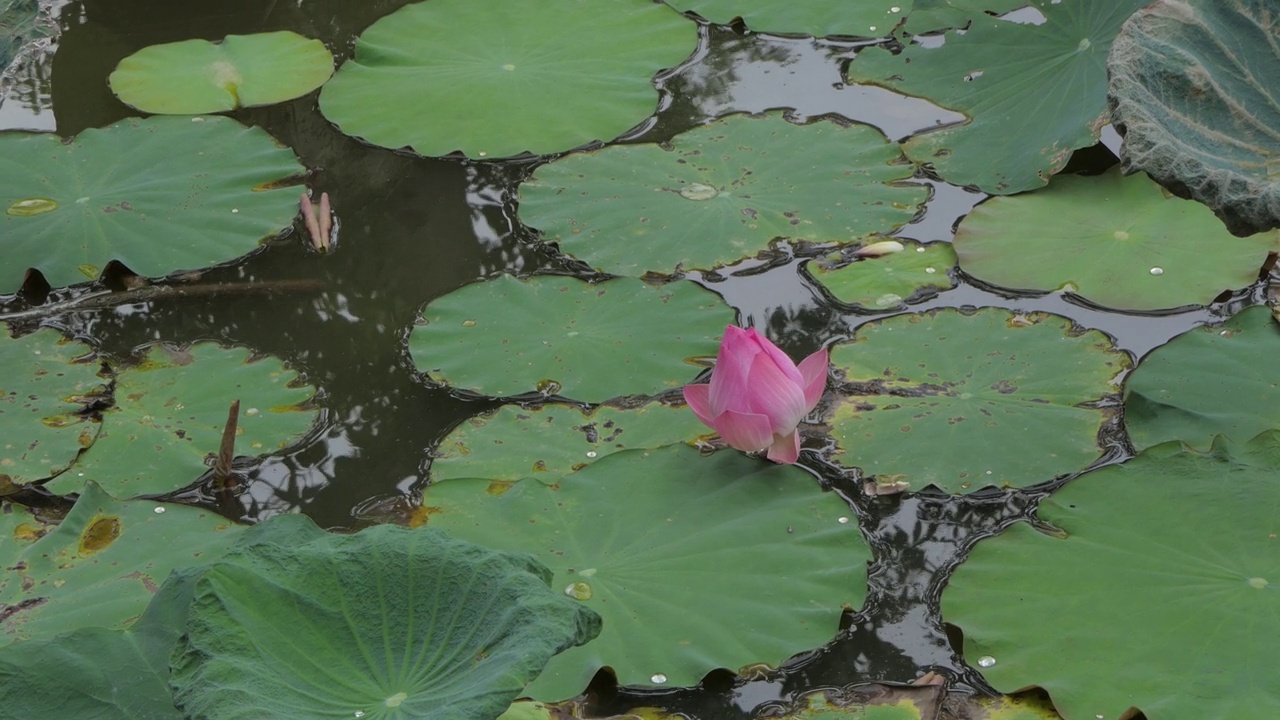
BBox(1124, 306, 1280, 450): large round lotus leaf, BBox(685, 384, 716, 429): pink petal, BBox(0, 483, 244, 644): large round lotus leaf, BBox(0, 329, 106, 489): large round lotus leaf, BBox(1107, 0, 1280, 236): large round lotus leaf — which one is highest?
BBox(1107, 0, 1280, 236): large round lotus leaf

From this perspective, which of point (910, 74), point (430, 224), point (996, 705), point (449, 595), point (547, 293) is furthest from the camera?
point (910, 74)

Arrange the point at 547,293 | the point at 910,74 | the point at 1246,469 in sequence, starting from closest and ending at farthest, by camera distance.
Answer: the point at 1246,469, the point at 547,293, the point at 910,74

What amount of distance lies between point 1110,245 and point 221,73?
2531 millimetres

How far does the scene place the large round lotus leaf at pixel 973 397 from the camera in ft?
7.38

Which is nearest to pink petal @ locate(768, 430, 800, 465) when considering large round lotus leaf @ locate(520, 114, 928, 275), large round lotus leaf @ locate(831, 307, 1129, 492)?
large round lotus leaf @ locate(831, 307, 1129, 492)

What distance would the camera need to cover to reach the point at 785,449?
2.28 m

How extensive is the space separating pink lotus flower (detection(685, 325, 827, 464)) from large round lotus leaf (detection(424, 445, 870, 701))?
2.1 inches

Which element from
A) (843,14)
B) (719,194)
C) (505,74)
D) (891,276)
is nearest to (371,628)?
(891,276)

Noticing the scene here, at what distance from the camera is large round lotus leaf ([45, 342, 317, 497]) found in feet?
7.85

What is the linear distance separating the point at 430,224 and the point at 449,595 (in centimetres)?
169

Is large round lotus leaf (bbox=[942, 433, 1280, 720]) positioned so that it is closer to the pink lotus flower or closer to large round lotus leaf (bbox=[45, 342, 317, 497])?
the pink lotus flower

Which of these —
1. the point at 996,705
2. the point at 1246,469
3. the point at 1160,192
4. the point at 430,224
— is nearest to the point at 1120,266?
the point at 1160,192

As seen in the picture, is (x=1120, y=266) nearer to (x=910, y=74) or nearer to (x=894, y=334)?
(x=894, y=334)

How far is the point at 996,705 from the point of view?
6.02 feet
